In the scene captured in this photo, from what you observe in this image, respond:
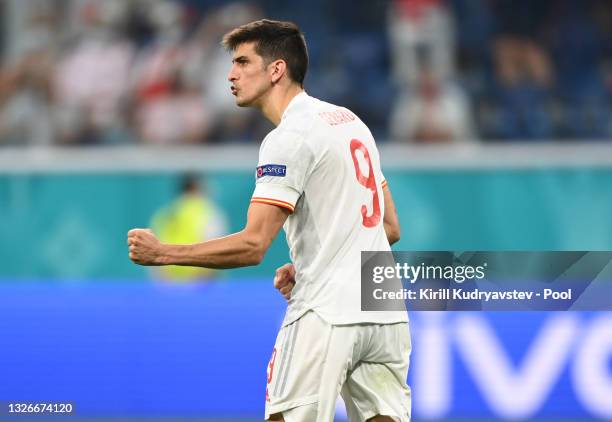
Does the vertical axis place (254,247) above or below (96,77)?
below

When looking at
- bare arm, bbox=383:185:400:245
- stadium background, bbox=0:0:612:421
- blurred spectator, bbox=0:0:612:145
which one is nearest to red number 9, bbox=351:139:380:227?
bare arm, bbox=383:185:400:245

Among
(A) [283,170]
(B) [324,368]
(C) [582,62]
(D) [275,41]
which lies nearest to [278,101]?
(D) [275,41]

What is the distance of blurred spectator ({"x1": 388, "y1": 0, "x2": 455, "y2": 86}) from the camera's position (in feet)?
41.7

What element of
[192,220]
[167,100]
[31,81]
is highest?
[31,81]

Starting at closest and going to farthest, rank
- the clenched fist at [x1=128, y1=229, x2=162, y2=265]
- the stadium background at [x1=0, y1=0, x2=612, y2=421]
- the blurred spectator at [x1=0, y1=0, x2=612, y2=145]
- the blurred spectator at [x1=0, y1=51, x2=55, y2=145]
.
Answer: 1. the clenched fist at [x1=128, y1=229, x2=162, y2=265]
2. the stadium background at [x1=0, y1=0, x2=612, y2=421]
3. the blurred spectator at [x1=0, y1=0, x2=612, y2=145]
4. the blurred spectator at [x1=0, y1=51, x2=55, y2=145]

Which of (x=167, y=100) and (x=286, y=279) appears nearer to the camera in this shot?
(x=286, y=279)

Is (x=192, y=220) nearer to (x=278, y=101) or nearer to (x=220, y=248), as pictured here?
(x=278, y=101)

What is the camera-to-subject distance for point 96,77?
12.7 meters

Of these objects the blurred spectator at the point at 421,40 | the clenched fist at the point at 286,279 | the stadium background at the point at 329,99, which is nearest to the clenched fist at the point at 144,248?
the clenched fist at the point at 286,279

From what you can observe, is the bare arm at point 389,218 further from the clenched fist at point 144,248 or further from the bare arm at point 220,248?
the clenched fist at point 144,248

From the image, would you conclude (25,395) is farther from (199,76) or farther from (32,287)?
(199,76)

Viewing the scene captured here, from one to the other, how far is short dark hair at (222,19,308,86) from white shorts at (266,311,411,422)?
3.04ft

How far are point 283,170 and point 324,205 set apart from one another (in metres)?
0.22

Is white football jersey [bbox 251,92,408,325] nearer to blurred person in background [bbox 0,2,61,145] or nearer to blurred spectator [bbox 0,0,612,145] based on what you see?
blurred spectator [bbox 0,0,612,145]
